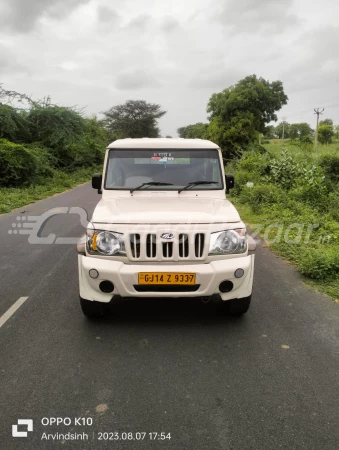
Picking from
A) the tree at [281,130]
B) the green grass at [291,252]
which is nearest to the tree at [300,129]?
the tree at [281,130]

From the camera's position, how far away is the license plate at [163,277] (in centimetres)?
361

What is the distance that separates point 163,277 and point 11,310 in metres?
2.07

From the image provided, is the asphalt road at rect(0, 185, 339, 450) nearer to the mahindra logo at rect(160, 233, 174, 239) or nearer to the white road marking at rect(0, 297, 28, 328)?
the white road marking at rect(0, 297, 28, 328)

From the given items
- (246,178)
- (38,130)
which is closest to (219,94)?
(38,130)

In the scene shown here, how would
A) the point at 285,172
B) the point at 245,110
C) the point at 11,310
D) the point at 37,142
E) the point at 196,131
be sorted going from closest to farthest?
the point at 11,310 < the point at 285,172 < the point at 37,142 < the point at 245,110 < the point at 196,131

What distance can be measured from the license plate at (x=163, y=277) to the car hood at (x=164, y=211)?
515 mm

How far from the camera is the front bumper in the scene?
3625 millimetres

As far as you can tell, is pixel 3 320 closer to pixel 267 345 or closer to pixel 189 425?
pixel 189 425

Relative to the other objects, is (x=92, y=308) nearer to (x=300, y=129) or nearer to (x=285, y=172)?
(x=285, y=172)


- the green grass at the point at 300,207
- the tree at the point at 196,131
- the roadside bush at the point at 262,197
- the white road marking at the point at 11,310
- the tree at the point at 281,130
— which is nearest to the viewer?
the white road marking at the point at 11,310

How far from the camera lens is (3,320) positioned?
4.17 metres
